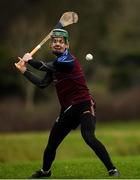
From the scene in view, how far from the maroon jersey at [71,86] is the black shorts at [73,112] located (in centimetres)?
7

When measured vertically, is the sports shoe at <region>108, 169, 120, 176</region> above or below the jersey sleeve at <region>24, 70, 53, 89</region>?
below

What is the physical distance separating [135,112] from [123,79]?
25.3 ft

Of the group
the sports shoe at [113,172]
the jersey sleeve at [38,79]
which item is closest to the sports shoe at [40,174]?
the sports shoe at [113,172]

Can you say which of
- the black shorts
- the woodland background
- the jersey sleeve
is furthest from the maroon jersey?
the woodland background

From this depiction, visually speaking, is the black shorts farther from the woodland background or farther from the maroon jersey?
the woodland background

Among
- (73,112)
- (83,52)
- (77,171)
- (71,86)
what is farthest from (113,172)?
(83,52)

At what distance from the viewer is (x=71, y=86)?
12.3 meters

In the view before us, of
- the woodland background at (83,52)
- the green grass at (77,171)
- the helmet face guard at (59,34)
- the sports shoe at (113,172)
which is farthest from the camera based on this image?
the woodland background at (83,52)

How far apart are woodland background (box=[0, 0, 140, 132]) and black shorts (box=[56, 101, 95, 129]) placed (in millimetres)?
25666

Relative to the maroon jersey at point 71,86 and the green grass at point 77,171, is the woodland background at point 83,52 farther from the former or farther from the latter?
the maroon jersey at point 71,86

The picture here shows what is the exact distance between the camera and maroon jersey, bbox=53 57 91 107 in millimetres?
12339

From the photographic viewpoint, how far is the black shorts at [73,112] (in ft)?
40.4

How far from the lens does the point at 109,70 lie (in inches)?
2164

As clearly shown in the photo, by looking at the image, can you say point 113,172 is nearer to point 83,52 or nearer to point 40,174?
point 40,174
